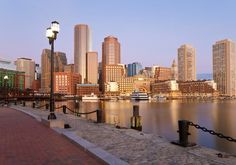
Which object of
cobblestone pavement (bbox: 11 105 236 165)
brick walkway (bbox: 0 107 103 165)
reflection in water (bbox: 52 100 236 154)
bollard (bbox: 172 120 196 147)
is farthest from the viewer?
reflection in water (bbox: 52 100 236 154)

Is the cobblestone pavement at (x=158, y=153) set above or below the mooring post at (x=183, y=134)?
below

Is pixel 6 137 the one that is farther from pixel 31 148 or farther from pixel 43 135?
pixel 31 148

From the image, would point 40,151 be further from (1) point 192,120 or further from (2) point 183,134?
(1) point 192,120

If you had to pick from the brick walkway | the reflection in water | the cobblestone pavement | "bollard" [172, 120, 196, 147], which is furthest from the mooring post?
the reflection in water

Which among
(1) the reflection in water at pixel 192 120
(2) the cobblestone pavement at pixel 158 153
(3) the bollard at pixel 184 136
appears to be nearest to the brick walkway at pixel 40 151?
(2) the cobblestone pavement at pixel 158 153

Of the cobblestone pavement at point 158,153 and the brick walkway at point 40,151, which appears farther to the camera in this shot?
the cobblestone pavement at point 158,153

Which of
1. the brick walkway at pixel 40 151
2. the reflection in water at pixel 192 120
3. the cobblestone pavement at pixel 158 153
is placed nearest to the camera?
the brick walkway at pixel 40 151

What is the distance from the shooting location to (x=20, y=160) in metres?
8.80

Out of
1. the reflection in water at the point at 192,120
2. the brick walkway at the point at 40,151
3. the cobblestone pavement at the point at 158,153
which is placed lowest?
the reflection in water at the point at 192,120

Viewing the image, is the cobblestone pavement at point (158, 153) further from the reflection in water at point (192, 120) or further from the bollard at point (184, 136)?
the reflection in water at point (192, 120)

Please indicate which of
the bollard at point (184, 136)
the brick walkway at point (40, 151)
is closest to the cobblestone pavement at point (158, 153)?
the bollard at point (184, 136)

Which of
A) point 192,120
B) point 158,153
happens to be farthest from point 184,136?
point 192,120

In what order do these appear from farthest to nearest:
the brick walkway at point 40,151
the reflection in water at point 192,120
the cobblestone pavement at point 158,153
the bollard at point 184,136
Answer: the reflection in water at point 192,120 < the bollard at point 184,136 < the cobblestone pavement at point 158,153 < the brick walkway at point 40,151

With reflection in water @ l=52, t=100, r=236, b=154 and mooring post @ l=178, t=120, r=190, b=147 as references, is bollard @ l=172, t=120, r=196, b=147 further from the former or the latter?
reflection in water @ l=52, t=100, r=236, b=154
